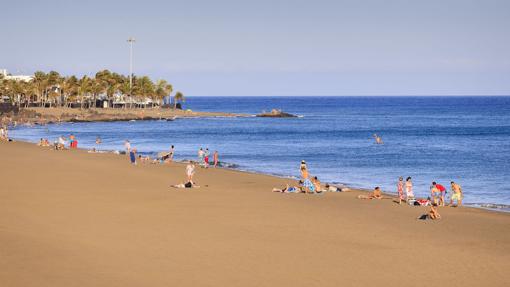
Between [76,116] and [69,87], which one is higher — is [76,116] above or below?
below

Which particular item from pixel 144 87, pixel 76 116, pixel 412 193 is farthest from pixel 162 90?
pixel 412 193

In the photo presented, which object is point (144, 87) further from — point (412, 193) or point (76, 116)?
point (412, 193)

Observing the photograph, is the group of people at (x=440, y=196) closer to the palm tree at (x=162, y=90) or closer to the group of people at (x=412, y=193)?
the group of people at (x=412, y=193)

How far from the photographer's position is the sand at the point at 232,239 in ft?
56.1

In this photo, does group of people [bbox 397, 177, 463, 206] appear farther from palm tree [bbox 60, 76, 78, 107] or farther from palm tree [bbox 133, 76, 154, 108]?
palm tree [bbox 133, 76, 154, 108]

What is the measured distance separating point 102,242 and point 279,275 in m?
5.77

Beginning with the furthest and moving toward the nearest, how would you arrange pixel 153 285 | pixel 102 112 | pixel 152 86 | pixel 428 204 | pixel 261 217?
pixel 152 86, pixel 102 112, pixel 428 204, pixel 261 217, pixel 153 285

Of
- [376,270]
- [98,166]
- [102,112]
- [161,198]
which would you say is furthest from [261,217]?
[102,112]

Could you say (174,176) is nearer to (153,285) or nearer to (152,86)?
(153,285)

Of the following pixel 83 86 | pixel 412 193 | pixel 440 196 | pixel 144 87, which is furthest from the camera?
pixel 144 87

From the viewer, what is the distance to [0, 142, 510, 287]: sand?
56.1ft

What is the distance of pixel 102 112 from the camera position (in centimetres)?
15025

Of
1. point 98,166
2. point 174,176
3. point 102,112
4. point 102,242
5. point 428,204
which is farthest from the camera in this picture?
point 102,112

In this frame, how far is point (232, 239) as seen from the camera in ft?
70.2
